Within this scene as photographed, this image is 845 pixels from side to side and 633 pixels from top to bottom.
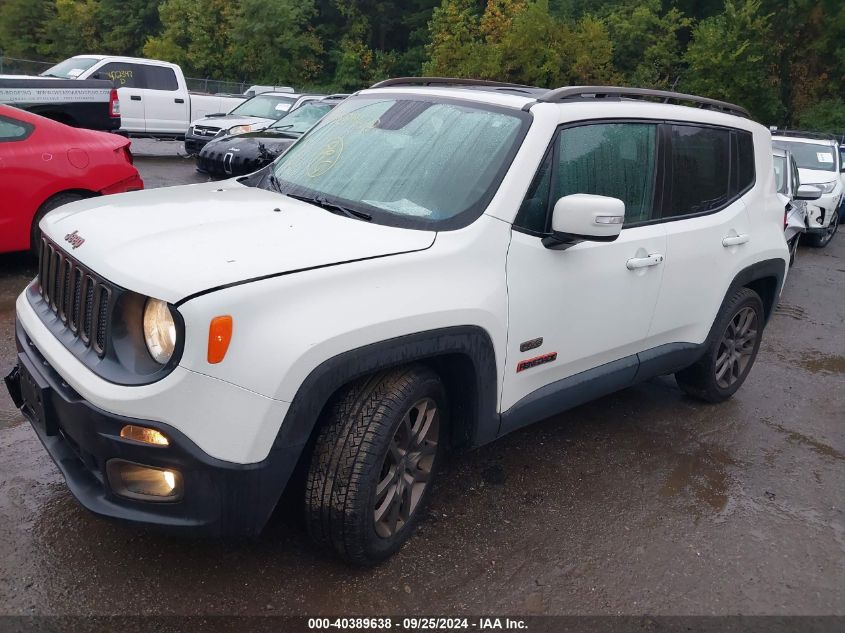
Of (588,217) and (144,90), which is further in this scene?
(144,90)

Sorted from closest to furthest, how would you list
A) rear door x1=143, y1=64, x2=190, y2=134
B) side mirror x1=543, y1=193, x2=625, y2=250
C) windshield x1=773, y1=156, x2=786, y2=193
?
side mirror x1=543, y1=193, x2=625, y2=250 < windshield x1=773, y1=156, x2=786, y2=193 < rear door x1=143, y1=64, x2=190, y2=134

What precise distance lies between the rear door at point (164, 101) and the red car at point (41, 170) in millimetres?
10614

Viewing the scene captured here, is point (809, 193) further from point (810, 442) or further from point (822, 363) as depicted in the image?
point (810, 442)

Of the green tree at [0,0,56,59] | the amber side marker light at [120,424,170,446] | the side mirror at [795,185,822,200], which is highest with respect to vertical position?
the amber side marker light at [120,424,170,446]

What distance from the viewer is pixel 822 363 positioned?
6.36 m

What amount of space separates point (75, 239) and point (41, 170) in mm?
3822

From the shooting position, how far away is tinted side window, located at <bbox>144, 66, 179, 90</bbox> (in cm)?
1644

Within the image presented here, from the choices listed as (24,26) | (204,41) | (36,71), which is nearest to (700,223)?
(36,71)

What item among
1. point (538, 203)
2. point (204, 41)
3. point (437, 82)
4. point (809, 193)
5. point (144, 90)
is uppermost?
point (437, 82)

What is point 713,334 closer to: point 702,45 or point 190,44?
point 702,45

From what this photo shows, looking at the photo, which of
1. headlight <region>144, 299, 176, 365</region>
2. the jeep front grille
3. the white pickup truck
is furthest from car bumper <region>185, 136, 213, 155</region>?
headlight <region>144, 299, 176, 365</region>

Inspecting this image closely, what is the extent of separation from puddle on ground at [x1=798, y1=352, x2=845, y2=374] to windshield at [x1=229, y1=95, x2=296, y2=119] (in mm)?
11199

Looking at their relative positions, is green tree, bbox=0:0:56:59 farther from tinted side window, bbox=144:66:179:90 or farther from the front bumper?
the front bumper

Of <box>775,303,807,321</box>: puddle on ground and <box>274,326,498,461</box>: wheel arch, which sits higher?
<box>274,326,498,461</box>: wheel arch
